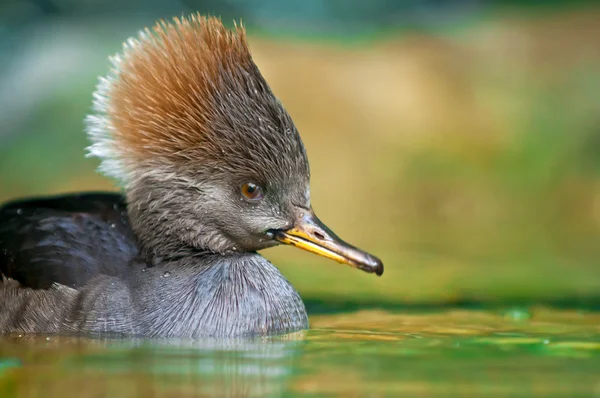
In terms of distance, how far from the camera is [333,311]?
273 inches

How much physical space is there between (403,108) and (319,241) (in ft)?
23.6

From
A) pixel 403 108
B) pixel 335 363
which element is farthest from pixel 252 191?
pixel 403 108

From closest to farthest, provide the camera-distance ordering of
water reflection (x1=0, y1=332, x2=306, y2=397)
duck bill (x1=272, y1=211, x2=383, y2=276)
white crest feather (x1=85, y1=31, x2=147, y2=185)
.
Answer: water reflection (x1=0, y1=332, x2=306, y2=397) < duck bill (x1=272, y1=211, x2=383, y2=276) < white crest feather (x1=85, y1=31, x2=147, y2=185)

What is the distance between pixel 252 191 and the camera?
231 inches

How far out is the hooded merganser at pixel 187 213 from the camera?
227 inches

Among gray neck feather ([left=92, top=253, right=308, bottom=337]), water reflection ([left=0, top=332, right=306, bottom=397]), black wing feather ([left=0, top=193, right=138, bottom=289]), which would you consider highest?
black wing feather ([left=0, top=193, right=138, bottom=289])

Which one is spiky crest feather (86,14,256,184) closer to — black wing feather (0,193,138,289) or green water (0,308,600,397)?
black wing feather (0,193,138,289)

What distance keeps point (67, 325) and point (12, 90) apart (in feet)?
25.6

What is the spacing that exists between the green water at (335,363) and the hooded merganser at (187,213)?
0.69ft

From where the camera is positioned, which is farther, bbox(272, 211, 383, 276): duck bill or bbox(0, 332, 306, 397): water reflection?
bbox(272, 211, 383, 276): duck bill

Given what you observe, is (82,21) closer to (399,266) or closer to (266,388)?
(399,266)

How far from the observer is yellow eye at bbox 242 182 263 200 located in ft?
19.2

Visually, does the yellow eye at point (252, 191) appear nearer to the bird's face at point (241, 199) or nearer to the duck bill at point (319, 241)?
the bird's face at point (241, 199)

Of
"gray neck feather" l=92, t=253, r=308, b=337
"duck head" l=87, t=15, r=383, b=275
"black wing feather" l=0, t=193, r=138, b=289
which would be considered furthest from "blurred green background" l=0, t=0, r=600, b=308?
"duck head" l=87, t=15, r=383, b=275
